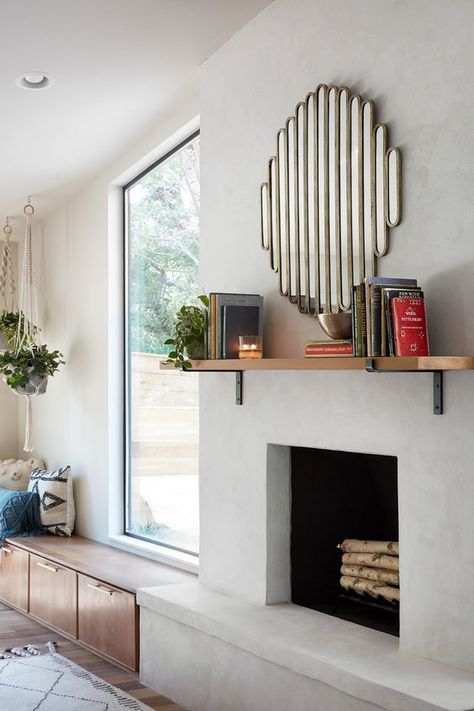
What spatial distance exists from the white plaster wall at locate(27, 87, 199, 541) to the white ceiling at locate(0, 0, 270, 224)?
26 cm

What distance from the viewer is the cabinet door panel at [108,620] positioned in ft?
13.7

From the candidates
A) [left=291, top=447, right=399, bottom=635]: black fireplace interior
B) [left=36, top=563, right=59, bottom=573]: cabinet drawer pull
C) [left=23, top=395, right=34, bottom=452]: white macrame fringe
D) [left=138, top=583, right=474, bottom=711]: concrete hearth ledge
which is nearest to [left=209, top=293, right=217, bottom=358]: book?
[left=291, top=447, right=399, bottom=635]: black fireplace interior

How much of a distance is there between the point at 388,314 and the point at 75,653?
2821 mm

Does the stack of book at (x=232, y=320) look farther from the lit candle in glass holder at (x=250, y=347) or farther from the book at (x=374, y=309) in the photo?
the book at (x=374, y=309)

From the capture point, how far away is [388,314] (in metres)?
2.68

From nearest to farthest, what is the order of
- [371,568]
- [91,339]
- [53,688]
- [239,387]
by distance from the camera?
[371,568]
[239,387]
[53,688]
[91,339]

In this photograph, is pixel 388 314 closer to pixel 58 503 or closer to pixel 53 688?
pixel 53 688

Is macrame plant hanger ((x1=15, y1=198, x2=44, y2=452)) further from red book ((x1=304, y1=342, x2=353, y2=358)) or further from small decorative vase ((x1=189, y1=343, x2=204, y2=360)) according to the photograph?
red book ((x1=304, y1=342, x2=353, y2=358))

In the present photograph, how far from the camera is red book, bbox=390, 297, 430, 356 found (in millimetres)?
2652

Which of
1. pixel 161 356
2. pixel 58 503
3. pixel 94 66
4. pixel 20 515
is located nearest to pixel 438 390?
pixel 94 66

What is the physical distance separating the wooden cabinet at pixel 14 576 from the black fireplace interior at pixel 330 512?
2415 mm

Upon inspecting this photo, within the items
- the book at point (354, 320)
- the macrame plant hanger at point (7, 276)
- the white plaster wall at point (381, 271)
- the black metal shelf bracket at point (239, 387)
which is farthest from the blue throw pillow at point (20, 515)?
the book at point (354, 320)

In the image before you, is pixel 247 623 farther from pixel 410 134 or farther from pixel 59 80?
pixel 59 80

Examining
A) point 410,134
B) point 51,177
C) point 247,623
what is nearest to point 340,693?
point 247,623
